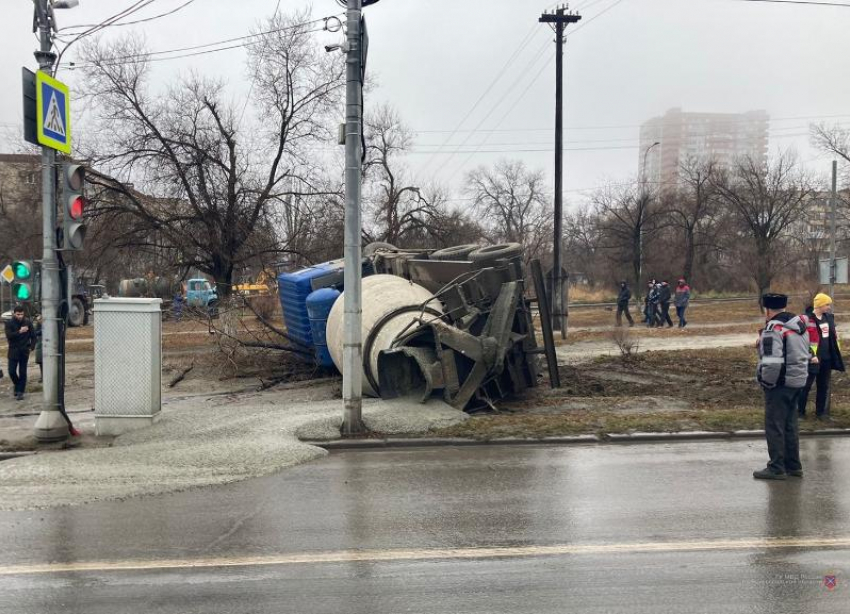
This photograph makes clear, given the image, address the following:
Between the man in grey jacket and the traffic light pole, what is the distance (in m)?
8.38

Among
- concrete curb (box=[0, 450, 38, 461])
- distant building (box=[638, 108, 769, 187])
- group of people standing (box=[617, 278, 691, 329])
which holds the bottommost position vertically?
concrete curb (box=[0, 450, 38, 461])

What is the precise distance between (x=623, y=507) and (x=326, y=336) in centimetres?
815

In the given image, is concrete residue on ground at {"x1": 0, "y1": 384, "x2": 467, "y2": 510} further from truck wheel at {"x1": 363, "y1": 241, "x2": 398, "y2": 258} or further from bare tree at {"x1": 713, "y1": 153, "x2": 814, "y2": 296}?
bare tree at {"x1": 713, "y1": 153, "x2": 814, "y2": 296}

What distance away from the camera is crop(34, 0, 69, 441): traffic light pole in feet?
30.8

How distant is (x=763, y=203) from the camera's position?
156ft

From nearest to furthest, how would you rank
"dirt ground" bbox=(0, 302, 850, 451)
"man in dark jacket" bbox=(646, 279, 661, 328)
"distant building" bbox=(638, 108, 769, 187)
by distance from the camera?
"dirt ground" bbox=(0, 302, 850, 451)
"man in dark jacket" bbox=(646, 279, 661, 328)
"distant building" bbox=(638, 108, 769, 187)

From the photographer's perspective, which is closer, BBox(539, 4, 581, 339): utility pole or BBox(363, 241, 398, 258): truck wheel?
BBox(363, 241, 398, 258): truck wheel

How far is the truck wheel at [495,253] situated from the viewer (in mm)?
12406

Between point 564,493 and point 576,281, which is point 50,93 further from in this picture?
point 576,281

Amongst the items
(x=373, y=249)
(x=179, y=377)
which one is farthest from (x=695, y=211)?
(x=179, y=377)

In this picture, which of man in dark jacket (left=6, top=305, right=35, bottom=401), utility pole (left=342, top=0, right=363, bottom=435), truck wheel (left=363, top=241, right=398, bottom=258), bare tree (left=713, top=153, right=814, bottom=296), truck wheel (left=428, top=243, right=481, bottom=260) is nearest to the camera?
utility pole (left=342, top=0, right=363, bottom=435)

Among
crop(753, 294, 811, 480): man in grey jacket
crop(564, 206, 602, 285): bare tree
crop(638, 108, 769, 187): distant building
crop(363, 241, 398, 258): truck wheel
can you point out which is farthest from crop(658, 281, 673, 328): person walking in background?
crop(638, 108, 769, 187): distant building

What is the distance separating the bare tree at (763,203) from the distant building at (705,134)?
8358 centimetres

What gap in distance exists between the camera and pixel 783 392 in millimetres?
7004
